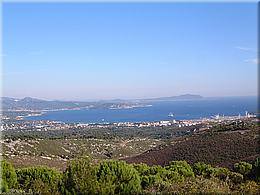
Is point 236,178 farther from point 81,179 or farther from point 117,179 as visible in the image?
point 81,179

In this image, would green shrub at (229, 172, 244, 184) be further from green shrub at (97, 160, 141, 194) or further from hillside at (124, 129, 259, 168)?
hillside at (124, 129, 259, 168)

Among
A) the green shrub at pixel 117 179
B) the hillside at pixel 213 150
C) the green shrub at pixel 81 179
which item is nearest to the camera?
the green shrub at pixel 81 179

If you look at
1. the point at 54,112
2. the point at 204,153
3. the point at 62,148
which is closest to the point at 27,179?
the point at 204,153

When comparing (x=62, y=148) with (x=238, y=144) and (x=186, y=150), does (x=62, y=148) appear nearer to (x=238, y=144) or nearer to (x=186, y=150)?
(x=186, y=150)

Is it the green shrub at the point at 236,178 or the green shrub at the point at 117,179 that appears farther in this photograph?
the green shrub at the point at 236,178

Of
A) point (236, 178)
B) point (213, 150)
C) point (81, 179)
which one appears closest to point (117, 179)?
point (81, 179)

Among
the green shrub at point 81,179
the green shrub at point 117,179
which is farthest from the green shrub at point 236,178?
the green shrub at point 81,179

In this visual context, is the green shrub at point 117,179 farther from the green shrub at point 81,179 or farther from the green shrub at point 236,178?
the green shrub at point 236,178
